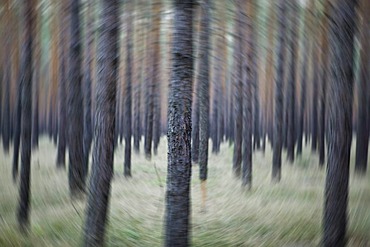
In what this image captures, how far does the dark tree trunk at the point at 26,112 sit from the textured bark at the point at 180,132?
330 cm

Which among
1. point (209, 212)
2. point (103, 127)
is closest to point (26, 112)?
point (103, 127)

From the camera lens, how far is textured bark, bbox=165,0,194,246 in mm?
5926

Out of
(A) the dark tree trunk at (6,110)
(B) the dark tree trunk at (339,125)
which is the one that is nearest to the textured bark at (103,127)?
(B) the dark tree trunk at (339,125)

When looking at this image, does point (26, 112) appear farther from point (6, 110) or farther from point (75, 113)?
point (6, 110)

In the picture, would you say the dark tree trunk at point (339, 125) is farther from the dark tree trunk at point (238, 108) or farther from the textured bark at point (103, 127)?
the dark tree trunk at point (238, 108)

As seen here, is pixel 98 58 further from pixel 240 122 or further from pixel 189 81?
pixel 240 122

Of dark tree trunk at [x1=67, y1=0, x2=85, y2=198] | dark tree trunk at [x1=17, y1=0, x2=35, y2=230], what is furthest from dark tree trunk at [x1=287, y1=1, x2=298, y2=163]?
dark tree trunk at [x1=17, y1=0, x2=35, y2=230]

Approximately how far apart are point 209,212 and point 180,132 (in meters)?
5.47

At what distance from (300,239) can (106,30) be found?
5.40 metres

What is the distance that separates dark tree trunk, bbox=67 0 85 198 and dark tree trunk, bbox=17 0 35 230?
1844 millimetres

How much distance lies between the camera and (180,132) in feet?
19.6

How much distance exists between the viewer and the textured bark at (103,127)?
6512 millimetres

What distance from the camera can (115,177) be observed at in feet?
51.5

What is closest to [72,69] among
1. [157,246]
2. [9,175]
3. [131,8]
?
[131,8]
